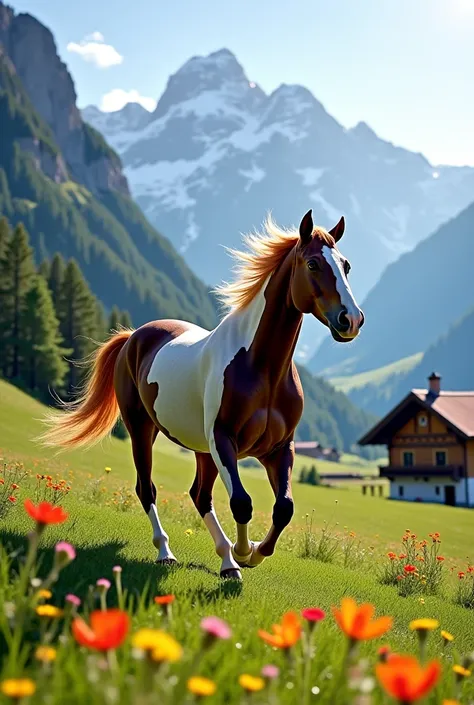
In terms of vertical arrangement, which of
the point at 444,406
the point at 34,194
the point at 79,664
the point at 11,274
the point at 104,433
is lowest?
the point at 79,664

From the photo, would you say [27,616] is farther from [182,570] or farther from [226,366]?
[226,366]

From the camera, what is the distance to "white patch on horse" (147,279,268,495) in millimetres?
6516

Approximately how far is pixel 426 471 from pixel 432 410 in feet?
14.4

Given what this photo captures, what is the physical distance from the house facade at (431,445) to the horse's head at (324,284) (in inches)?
1877

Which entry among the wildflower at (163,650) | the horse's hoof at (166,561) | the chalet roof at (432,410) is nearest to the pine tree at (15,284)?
the chalet roof at (432,410)

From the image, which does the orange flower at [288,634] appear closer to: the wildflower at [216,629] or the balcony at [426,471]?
the wildflower at [216,629]

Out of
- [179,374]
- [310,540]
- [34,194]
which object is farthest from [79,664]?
[34,194]

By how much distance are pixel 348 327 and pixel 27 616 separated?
A: 10.2 ft

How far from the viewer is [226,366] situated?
21.3 ft

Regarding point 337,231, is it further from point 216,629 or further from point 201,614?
point 216,629

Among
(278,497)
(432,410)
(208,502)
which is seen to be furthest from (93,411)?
(432,410)

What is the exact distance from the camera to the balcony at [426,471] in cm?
5256

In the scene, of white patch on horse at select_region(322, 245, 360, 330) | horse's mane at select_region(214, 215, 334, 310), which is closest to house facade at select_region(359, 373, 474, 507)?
horse's mane at select_region(214, 215, 334, 310)

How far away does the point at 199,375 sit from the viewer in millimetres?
7078
